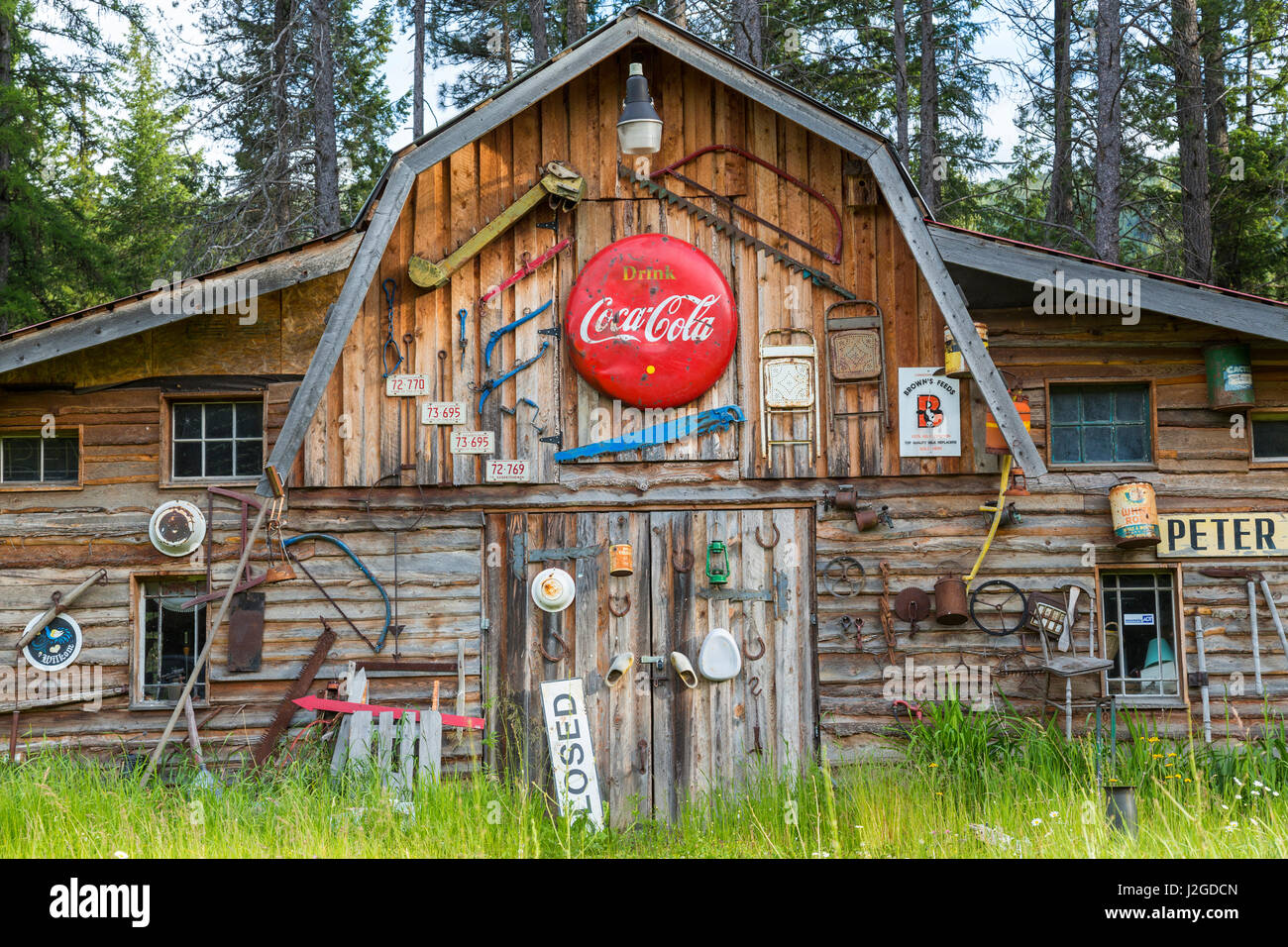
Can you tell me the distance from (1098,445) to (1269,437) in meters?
1.32

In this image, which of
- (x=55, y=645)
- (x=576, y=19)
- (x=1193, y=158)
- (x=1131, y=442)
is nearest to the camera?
(x=55, y=645)

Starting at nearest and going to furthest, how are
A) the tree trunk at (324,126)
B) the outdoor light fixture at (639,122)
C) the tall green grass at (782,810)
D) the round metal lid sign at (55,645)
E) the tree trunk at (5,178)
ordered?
the tall green grass at (782,810) < the outdoor light fixture at (639,122) < the round metal lid sign at (55,645) < the tree trunk at (5,178) < the tree trunk at (324,126)

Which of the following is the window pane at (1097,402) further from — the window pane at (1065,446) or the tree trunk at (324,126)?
the tree trunk at (324,126)

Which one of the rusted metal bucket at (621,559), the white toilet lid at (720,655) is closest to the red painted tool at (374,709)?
the rusted metal bucket at (621,559)

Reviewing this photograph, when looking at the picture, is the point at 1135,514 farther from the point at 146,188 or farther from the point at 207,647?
the point at 146,188

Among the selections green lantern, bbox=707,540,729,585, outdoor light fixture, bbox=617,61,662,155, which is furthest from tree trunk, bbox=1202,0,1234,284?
outdoor light fixture, bbox=617,61,662,155

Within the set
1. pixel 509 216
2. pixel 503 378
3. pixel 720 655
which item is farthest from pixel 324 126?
pixel 720 655

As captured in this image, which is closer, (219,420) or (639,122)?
(639,122)

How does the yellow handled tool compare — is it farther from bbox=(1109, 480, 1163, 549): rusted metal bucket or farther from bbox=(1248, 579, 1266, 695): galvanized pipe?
bbox=(1248, 579, 1266, 695): galvanized pipe

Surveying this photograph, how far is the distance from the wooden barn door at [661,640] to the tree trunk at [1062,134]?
38.3 ft

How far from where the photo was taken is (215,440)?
9.12 m

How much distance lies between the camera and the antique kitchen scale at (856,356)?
8586 mm

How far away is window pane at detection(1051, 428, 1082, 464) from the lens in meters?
8.94
